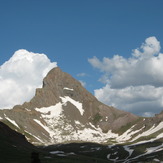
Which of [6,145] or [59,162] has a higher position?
[6,145]

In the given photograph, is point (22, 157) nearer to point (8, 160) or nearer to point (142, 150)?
point (8, 160)

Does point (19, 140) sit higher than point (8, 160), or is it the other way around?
point (19, 140)

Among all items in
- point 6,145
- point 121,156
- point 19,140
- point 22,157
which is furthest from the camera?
point 121,156

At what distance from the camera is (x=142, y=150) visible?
→ 648 feet

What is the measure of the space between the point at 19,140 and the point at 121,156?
207ft

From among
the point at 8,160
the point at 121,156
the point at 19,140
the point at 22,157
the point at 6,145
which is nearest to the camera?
the point at 8,160

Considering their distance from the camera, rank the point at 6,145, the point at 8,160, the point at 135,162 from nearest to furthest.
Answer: the point at 8,160
the point at 6,145
the point at 135,162

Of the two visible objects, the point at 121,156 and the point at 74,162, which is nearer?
the point at 74,162

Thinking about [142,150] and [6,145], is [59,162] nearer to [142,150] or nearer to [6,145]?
[6,145]

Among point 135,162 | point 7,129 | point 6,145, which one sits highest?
point 7,129

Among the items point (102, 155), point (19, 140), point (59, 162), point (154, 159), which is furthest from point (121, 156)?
point (59, 162)

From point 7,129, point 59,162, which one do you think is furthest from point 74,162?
point 7,129

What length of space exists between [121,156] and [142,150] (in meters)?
18.9

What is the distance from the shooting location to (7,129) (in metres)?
179
